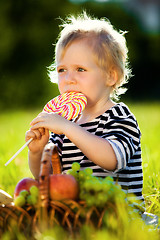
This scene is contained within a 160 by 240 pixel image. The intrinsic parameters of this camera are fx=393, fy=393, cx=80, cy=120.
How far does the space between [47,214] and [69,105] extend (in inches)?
35.4

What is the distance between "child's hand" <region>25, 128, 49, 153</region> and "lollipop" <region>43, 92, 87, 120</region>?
16 centimetres

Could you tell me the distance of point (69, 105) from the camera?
8.02 feet

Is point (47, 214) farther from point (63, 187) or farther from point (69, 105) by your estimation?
point (69, 105)

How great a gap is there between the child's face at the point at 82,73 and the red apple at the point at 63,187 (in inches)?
32.4

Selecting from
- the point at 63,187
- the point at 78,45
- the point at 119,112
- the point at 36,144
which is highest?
the point at 78,45

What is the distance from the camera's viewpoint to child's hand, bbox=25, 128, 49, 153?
2.37 metres

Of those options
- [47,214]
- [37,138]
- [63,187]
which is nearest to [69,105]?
[37,138]

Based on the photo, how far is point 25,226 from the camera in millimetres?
1774

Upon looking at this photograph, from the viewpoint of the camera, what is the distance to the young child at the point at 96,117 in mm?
2166

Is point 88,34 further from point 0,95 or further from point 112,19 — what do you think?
point 112,19

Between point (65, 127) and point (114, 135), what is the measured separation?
30 centimetres

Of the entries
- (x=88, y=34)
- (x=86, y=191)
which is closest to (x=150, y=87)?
(x=88, y=34)

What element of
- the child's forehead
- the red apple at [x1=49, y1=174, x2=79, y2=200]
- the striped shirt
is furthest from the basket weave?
the child's forehead

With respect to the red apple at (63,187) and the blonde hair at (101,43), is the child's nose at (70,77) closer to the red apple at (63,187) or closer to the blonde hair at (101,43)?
the blonde hair at (101,43)
